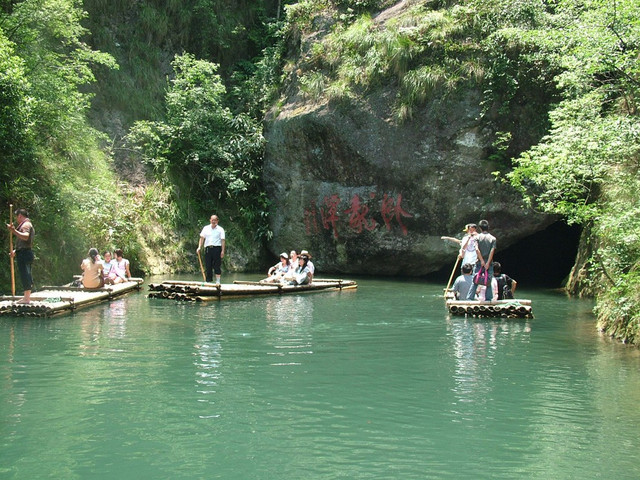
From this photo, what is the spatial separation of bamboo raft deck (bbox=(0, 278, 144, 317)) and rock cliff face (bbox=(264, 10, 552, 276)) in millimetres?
7574

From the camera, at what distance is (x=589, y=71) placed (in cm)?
1067

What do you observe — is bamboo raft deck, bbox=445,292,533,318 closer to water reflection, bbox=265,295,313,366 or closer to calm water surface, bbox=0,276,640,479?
calm water surface, bbox=0,276,640,479

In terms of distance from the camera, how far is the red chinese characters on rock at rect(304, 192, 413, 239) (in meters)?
19.2

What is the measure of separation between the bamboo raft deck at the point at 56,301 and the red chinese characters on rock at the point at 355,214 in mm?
7451

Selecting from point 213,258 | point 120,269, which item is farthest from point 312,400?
point 120,269

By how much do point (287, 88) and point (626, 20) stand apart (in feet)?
41.6

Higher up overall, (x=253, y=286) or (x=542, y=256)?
(x=542, y=256)

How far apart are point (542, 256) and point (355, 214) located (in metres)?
7.38

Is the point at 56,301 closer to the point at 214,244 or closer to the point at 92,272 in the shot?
the point at 92,272

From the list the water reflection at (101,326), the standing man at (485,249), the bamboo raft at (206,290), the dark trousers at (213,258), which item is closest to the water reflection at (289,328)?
the bamboo raft at (206,290)

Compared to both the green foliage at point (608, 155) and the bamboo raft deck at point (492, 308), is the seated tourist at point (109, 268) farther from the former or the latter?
the green foliage at point (608, 155)

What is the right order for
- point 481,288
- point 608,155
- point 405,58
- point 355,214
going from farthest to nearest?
point 355,214 → point 405,58 → point 481,288 → point 608,155

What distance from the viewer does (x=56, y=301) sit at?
11.5m

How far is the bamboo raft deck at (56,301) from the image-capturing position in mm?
10844
